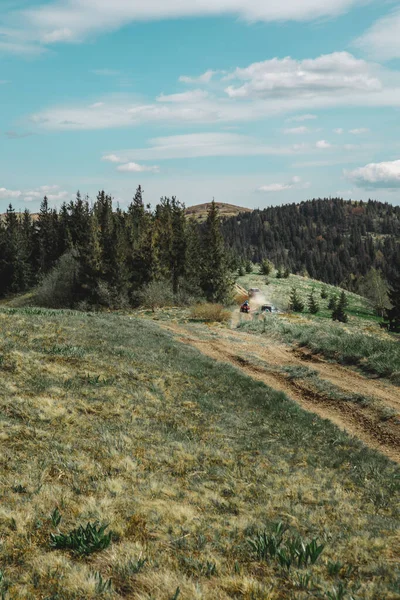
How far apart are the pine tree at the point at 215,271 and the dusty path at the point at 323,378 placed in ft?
102

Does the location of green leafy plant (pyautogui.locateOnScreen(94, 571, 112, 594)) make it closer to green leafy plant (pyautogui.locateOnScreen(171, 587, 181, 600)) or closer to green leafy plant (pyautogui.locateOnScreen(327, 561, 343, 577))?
green leafy plant (pyautogui.locateOnScreen(171, 587, 181, 600))

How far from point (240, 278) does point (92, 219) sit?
39259 mm

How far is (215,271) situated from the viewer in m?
64.5

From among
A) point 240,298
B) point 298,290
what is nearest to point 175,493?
point 240,298

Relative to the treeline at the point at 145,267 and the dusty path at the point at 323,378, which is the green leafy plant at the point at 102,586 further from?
the treeline at the point at 145,267

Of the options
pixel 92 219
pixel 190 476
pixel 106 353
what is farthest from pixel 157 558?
pixel 92 219

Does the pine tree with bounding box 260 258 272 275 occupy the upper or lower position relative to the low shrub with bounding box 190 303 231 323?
upper

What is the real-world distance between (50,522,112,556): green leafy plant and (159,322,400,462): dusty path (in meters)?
9.53

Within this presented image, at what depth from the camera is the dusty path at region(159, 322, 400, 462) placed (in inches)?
581

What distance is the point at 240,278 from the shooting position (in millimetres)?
98062

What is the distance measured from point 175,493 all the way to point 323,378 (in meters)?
13.7

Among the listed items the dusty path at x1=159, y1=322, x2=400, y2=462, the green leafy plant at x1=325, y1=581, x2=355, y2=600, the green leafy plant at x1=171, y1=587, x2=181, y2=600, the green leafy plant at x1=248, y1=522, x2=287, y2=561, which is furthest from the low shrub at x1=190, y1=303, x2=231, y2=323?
the green leafy plant at x1=171, y1=587, x2=181, y2=600

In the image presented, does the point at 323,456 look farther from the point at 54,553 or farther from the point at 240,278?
the point at 240,278

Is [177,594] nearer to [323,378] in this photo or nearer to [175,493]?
[175,493]
